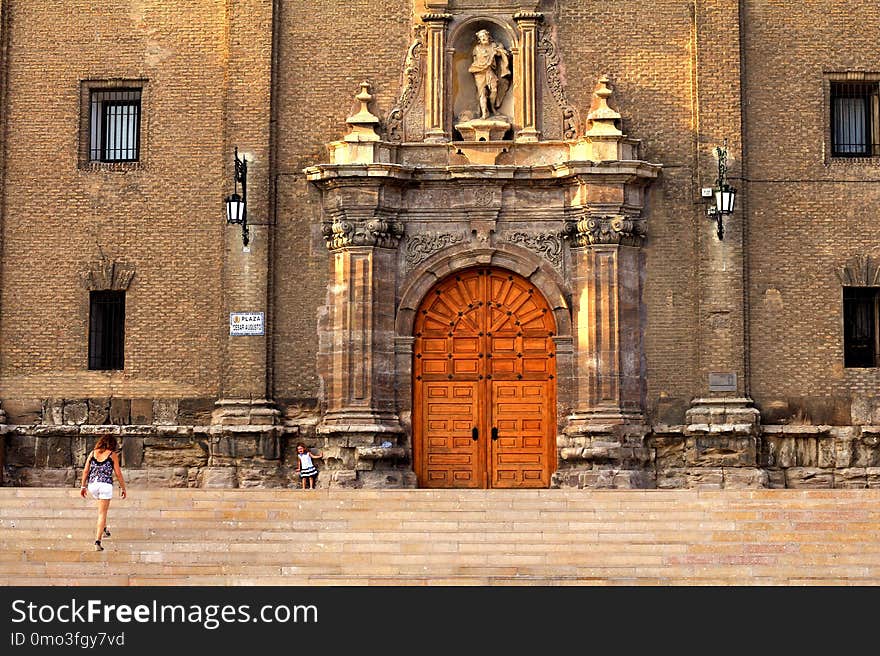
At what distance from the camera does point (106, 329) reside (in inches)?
1154

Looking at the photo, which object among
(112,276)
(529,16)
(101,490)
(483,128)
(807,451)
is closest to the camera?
(101,490)

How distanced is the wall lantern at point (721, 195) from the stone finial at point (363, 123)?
5568 mm

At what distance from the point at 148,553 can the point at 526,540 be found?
4.91 meters

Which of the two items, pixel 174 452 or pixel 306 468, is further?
pixel 174 452

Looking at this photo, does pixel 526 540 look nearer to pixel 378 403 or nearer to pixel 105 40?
pixel 378 403

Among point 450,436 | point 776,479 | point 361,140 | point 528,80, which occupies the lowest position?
point 776,479

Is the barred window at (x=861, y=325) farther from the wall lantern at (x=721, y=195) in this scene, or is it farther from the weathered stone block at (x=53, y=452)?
the weathered stone block at (x=53, y=452)

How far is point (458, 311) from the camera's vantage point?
95.1 ft

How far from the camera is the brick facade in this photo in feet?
92.5

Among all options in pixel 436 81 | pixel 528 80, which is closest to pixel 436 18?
pixel 436 81

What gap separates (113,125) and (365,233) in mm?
4930

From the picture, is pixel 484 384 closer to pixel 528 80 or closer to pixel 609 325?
pixel 609 325
